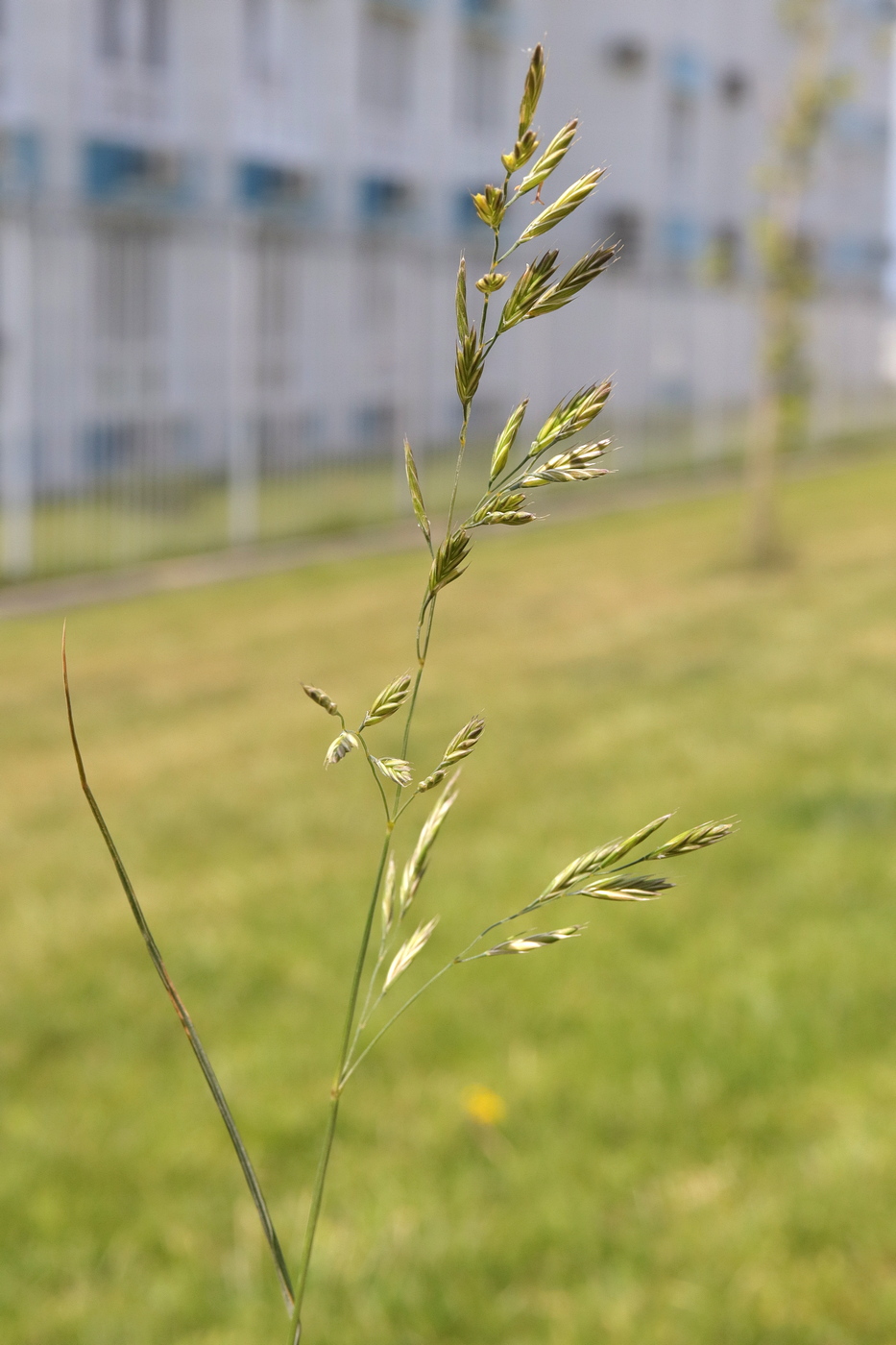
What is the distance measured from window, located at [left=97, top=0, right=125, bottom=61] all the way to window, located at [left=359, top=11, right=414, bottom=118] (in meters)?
4.01

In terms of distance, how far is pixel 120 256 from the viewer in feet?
32.3

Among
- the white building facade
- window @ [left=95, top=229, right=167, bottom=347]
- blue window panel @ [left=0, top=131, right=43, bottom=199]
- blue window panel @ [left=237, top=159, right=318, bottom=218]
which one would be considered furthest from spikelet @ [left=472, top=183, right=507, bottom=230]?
blue window panel @ [left=237, top=159, right=318, bottom=218]

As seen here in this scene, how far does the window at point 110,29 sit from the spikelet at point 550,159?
16.1m

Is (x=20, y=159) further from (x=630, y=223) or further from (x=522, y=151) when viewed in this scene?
(x=522, y=151)

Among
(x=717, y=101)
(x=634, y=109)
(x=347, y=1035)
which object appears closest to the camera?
(x=347, y=1035)

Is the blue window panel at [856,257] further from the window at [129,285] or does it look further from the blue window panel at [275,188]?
the window at [129,285]

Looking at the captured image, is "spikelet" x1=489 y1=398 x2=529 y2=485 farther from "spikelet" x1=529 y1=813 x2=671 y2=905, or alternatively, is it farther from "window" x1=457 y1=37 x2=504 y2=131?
"window" x1=457 y1=37 x2=504 y2=131

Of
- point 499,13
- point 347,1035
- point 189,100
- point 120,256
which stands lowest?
point 347,1035

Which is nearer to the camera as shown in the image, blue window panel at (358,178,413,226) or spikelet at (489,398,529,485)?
spikelet at (489,398,529,485)

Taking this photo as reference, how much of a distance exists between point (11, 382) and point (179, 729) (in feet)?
19.0

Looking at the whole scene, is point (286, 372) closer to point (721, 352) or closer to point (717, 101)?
point (721, 352)

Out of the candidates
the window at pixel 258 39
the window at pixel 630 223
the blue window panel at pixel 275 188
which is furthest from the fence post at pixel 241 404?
the window at pixel 630 223

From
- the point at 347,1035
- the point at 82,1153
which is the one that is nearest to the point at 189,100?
the point at 82,1153

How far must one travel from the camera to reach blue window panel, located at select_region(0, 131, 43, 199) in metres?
14.0
